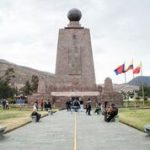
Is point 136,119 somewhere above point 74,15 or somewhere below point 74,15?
below

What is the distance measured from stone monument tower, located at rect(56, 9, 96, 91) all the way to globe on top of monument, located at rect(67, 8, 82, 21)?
8.07 ft

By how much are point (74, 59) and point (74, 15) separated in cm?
722

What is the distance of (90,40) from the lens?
247 ft

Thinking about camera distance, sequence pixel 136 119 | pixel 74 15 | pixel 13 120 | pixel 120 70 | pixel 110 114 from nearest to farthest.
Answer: pixel 110 114 < pixel 13 120 < pixel 136 119 < pixel 120 70 < pixel 74 15

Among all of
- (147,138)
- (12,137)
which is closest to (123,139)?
(147,138)

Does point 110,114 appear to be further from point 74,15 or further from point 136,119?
point 74,15

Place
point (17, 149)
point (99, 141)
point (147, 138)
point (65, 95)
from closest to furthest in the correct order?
point (17, 149) → point (99, 141) → point (147, 138) → point (65, 95)

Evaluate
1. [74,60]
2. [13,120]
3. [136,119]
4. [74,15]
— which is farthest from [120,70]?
[13,120]

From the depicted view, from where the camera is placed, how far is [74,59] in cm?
7475

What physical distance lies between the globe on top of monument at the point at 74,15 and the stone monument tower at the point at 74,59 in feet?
8.07

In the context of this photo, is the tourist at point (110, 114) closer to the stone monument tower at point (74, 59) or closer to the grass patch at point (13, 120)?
the grass patch at point (13, 120)

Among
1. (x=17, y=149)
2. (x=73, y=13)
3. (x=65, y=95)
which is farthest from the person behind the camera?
(x=73, y=13)

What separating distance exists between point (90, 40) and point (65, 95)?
1002 cm

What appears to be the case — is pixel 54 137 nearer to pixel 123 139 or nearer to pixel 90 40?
pixel 123 139
